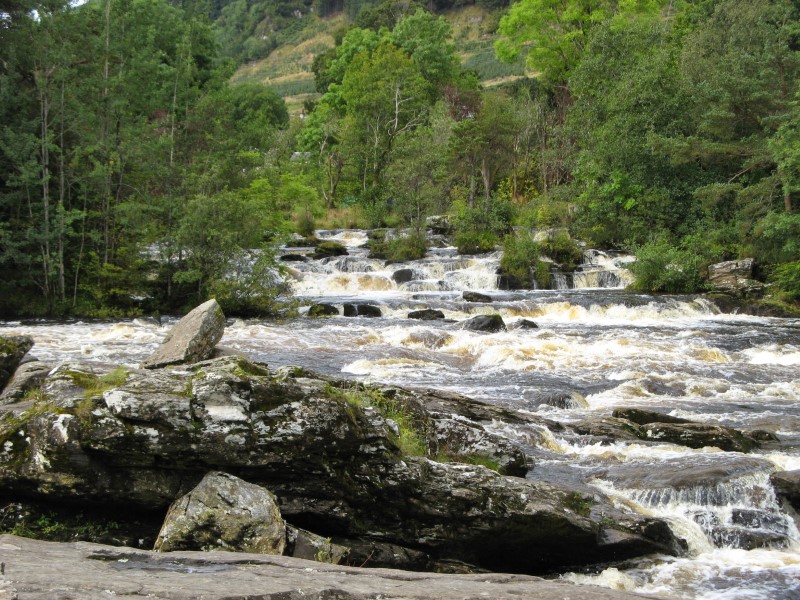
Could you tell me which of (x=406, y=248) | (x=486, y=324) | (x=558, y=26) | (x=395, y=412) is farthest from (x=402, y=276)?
(x=558, y=26)

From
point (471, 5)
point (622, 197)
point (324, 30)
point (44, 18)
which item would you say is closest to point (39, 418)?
point (44, 18)

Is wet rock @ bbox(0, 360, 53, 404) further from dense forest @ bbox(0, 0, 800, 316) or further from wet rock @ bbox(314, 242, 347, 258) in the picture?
wet rock @ bbox(314, 242, 347, 258)

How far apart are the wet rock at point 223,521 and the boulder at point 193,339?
5.47m

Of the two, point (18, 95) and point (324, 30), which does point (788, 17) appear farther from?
point (324, 30)

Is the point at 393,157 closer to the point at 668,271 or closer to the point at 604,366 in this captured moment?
the point at 668,271

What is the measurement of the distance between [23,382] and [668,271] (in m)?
23.6

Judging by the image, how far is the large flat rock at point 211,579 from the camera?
3487 millimetres

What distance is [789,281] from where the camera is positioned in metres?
24.0

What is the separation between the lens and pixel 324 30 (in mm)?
132500

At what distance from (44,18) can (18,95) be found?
276 centimetres

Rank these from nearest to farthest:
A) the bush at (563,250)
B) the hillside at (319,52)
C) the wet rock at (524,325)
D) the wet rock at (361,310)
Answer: the wet rock at (524,325)
the wet rock at (361,310)
the bush at (563,250)
the hillside at (319,52)

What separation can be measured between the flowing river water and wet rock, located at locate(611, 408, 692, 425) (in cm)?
65

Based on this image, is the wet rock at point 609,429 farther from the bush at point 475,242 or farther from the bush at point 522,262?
the bush at point 475,242

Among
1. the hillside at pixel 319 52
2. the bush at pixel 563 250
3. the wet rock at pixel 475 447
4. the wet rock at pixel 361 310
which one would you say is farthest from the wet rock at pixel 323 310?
the hillside at pixel 319 52
